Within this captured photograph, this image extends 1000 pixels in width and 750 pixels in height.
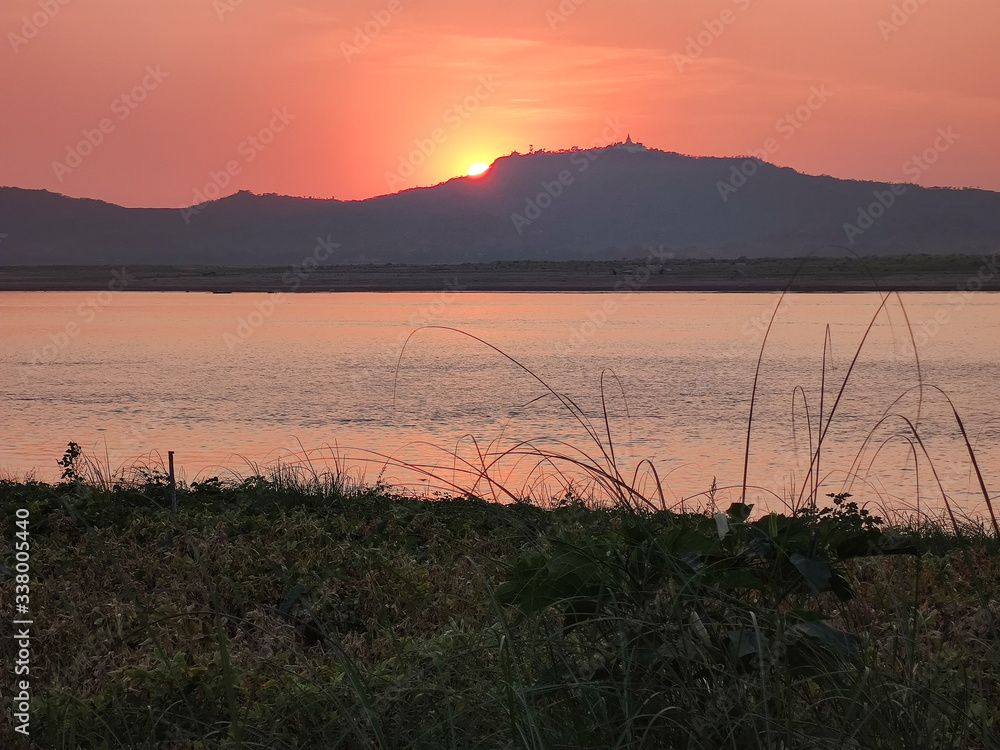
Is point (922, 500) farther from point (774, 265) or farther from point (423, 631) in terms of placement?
point (774, 265)

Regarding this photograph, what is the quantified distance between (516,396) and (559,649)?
17.8m

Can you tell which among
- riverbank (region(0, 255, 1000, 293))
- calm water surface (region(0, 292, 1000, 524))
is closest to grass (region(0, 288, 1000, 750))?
calm water surface (region(0, 292, 1000, 524))

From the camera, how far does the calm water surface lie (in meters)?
12.9

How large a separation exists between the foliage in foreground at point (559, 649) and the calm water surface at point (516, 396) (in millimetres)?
769

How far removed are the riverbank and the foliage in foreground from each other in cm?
6250

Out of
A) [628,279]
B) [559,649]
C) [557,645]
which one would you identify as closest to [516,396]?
[559,649]

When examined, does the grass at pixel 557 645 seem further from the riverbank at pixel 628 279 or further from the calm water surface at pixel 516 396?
the riverbank at pixel 628 279

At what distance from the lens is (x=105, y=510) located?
835 cm

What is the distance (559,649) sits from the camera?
10.8ft

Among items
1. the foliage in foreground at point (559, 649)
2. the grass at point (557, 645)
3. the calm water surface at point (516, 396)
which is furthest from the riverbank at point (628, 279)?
the foliage in foreground at point (559, 649)

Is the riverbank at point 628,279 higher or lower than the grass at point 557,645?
higher

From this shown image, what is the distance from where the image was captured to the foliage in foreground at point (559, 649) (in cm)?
296

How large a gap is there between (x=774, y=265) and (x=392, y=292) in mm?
38170

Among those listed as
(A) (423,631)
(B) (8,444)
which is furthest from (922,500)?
(B) (8,444)
